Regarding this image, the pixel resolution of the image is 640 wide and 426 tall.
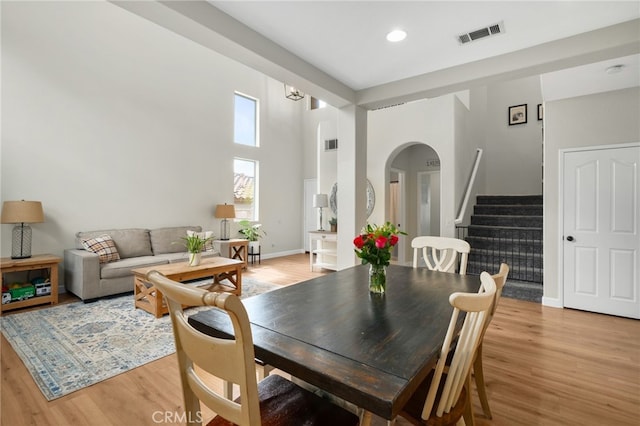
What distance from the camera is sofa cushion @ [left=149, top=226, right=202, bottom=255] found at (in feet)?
16.3

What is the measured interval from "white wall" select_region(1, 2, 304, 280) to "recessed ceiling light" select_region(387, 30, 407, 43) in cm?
442

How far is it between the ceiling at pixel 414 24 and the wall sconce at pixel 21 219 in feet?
11.4

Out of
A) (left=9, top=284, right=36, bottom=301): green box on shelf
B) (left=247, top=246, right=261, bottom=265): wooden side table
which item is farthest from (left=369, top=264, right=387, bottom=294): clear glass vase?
(left=247, top=246, right=261, bottom=265): wooden side table

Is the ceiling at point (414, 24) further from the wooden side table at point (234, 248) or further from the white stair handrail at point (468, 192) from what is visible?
the wooden side table at point (234, 248)

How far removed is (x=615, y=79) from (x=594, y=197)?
128 centimetres

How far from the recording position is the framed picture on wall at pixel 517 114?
6.50m

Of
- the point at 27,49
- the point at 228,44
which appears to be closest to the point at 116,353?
the point at 228,44

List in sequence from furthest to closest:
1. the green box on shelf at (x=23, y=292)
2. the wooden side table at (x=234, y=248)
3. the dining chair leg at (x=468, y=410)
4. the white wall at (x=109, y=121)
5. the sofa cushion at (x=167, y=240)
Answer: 1. the wooden side table at (x=234, y=248)
2. the sofa cushion at (x=167, y=240)
3. the white wall at (x=109, y=121)
4. the green box on shelf at (x=23, y=292)
5. the dining chair leg at (x=468, y=410)

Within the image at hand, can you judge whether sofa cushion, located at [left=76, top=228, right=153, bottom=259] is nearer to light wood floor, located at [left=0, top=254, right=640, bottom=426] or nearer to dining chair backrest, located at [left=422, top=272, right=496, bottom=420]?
light wood floor, located at [left=0, top=254, right=640, bottom=426]

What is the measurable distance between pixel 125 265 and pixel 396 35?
14.1ft

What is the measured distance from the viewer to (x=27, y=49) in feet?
13.1

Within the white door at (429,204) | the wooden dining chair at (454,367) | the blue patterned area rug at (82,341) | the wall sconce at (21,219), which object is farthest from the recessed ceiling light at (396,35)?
the white door at (429,204)

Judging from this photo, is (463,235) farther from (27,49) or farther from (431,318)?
(27,49)

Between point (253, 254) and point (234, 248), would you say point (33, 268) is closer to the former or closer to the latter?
point (234, 248)
